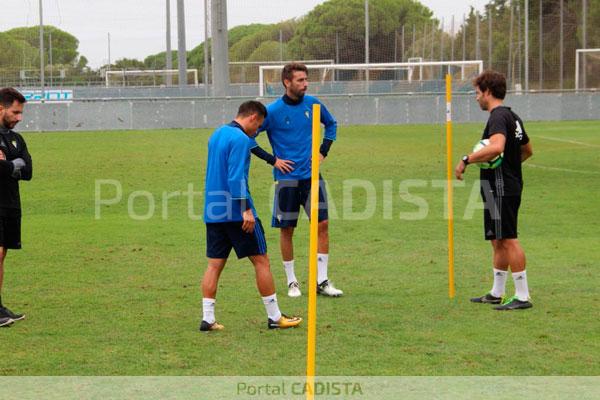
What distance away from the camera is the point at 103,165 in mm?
24109

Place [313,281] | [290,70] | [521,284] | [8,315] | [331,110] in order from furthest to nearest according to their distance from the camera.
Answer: [331,110], [290,70], [521,284], [8,315], [313,281]

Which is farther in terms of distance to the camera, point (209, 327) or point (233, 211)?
point (209, 327)

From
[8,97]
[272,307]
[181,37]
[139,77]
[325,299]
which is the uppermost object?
[181,37]

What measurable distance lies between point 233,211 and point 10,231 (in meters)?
1.97

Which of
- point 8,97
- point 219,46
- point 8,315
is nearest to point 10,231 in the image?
point 8,315

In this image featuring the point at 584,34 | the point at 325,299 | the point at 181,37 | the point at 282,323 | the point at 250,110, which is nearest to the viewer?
the point at 250,110

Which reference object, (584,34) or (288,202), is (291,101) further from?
(584,34)

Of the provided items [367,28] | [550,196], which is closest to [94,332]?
[550,196]

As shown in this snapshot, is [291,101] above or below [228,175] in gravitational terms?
above

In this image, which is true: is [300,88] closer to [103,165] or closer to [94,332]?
[94,332]

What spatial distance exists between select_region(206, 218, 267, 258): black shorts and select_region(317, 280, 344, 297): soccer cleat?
4.87ft

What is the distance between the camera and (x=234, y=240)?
795 centimetres

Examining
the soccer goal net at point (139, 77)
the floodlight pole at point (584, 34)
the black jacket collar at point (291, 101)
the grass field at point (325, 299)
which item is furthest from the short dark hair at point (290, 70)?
the soccer goal net at point (139, 77)

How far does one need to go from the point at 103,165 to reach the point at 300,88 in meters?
15.4
